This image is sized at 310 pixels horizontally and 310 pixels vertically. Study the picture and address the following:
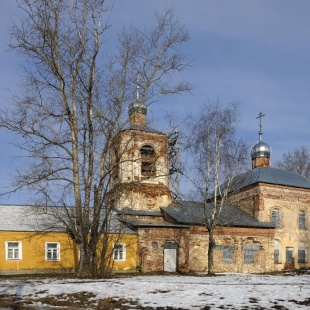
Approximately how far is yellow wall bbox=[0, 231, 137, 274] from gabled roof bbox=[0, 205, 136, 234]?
0.35m

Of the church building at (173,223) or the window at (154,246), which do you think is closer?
the church building at (173,223)

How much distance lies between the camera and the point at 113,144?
21.9 metres

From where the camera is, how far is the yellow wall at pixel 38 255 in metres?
24.3

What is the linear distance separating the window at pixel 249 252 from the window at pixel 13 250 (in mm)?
14466

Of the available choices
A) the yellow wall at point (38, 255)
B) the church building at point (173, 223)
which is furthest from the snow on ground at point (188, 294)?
the yellow wall at point (38, 255)

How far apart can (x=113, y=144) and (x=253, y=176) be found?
16.0 meters

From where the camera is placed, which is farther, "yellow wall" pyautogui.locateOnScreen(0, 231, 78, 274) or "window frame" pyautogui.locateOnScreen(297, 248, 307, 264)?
"window frame" pyautogui.locateOnScreen(297, 248, 307, 264)

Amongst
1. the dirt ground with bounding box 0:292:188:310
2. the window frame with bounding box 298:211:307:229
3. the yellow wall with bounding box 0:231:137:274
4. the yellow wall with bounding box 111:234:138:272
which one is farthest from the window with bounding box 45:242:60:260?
the window frame with bounding box 298:211:307:229

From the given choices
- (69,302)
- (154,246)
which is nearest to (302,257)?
(154,246)

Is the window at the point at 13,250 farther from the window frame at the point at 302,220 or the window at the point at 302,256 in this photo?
the window frame at the point at 302,220

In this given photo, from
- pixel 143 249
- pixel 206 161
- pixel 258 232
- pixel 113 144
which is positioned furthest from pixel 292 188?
pixel 113 144

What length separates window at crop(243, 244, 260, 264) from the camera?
30562 millimetres

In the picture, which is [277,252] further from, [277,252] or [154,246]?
[154,246]

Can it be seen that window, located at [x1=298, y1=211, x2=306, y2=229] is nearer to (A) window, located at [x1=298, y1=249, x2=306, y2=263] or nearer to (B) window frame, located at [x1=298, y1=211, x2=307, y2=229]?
(B) window frame, located at [x1=298, y1=211, x2=307, y2=229]
